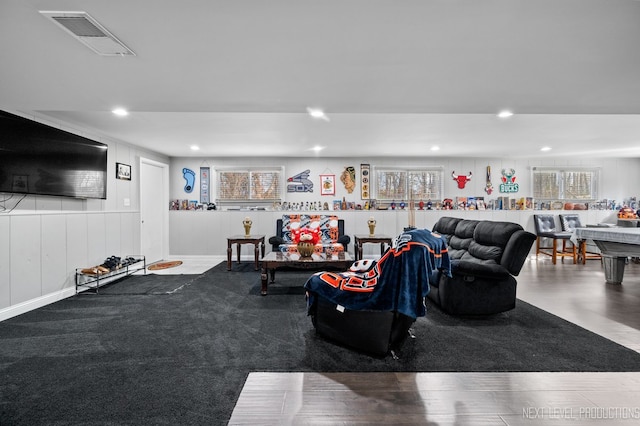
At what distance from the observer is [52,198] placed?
3662 millimetres

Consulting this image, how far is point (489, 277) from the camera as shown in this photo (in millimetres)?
2885

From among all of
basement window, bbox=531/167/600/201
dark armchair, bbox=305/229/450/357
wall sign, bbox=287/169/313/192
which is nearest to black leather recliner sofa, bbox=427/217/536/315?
dark armchair, bbox=305/229/450/357

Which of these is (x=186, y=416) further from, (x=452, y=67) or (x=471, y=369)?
A: (x=452, y=67)

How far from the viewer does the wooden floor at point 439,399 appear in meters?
1.58

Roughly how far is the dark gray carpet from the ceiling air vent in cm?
220

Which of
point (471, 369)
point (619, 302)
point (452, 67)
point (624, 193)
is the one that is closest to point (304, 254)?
point (471, 369)

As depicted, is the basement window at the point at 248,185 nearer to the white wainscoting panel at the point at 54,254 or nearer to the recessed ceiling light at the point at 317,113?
the recessed ceiling light at the point at 317,113

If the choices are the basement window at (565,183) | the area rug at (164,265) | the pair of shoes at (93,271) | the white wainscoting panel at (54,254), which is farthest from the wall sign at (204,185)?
the basement window at (565,183)

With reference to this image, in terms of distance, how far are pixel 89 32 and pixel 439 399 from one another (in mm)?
3050

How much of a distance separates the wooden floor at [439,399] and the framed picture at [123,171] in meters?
4.49

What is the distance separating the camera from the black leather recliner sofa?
2877 millimetres

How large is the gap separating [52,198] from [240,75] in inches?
123

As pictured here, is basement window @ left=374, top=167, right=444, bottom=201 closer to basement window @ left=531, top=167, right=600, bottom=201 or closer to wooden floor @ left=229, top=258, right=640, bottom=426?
basement window @ left=531, top=167, right=600, bottom=201

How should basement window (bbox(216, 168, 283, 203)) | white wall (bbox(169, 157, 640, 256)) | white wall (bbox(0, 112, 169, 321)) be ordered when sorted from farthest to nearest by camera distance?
1. basement window (bbox(216, 168, 283, 203))
2. white wall (bbox(169, 157, 640, 256))
3. white wall (bbox(0, 112, 169, 321))
